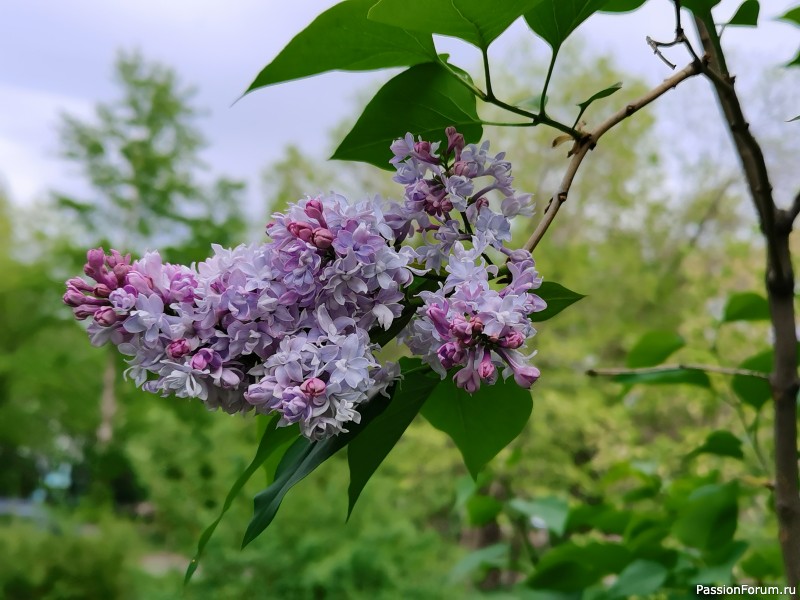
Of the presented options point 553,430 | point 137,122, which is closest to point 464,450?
point 553,430

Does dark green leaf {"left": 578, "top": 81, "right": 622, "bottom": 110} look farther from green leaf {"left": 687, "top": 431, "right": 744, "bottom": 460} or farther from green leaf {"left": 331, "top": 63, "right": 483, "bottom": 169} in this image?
green leaf {"left": 687, "top": 431, "right": 744, "bottom": 460}

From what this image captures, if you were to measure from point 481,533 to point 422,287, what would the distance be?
250 inches

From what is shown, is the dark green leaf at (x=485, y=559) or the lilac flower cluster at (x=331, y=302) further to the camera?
the dark green leaf at (x=485, y=559)

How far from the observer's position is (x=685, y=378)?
28.5 inches

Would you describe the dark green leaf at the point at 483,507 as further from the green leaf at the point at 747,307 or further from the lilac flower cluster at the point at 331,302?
the lilac flower cluster at the point at 331,302

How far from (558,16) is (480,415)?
0.69 ft

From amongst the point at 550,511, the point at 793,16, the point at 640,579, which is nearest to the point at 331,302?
the point at 793,16

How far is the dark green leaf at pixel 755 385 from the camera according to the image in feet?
2.33

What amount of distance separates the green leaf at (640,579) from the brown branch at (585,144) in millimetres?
441

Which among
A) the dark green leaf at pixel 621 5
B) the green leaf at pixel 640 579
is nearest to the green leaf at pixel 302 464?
the dark green leaf at pixel 621 5

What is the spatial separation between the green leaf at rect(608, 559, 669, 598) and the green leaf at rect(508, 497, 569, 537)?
0.16 m

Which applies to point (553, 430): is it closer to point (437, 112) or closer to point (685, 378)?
point (685, 378)

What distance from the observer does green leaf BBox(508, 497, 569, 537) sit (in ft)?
2.77

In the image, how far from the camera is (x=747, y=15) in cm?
45
